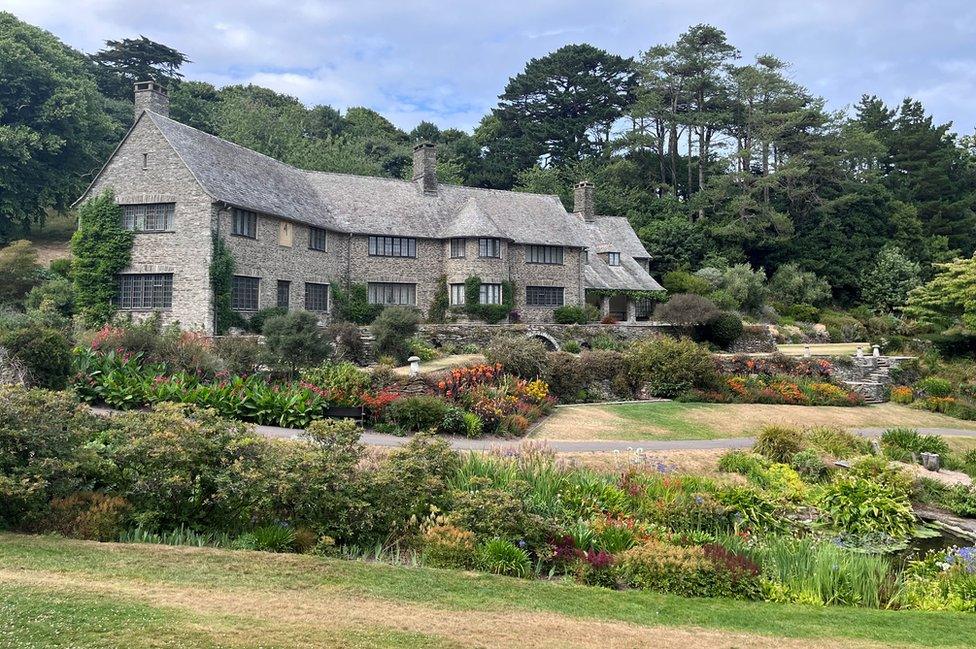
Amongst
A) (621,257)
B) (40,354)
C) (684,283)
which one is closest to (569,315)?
(621,257)

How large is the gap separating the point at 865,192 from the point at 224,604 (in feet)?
205

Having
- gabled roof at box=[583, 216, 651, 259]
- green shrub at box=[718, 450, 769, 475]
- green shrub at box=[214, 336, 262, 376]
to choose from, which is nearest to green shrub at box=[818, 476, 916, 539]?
green shrub at box=[718, 450, 769, 475]

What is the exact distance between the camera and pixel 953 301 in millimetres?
31797

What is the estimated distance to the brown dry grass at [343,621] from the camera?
19.9 feet

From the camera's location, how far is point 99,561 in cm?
764

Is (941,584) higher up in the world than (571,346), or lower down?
lower down

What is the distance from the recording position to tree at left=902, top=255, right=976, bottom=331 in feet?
100

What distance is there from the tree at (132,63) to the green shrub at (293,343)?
157 feet

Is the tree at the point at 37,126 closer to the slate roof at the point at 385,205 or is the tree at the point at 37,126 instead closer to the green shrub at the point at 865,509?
the slate roof at the point at 385,205

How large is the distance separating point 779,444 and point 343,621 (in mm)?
13207

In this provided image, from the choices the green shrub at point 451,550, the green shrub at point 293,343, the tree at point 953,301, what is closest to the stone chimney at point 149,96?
the green shrub at point 293,343

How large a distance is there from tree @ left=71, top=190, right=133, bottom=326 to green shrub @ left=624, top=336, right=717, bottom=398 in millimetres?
21309

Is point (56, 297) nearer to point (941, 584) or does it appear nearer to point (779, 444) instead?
point (779, 444)

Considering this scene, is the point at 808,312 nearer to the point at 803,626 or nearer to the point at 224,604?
the point at 803,626
